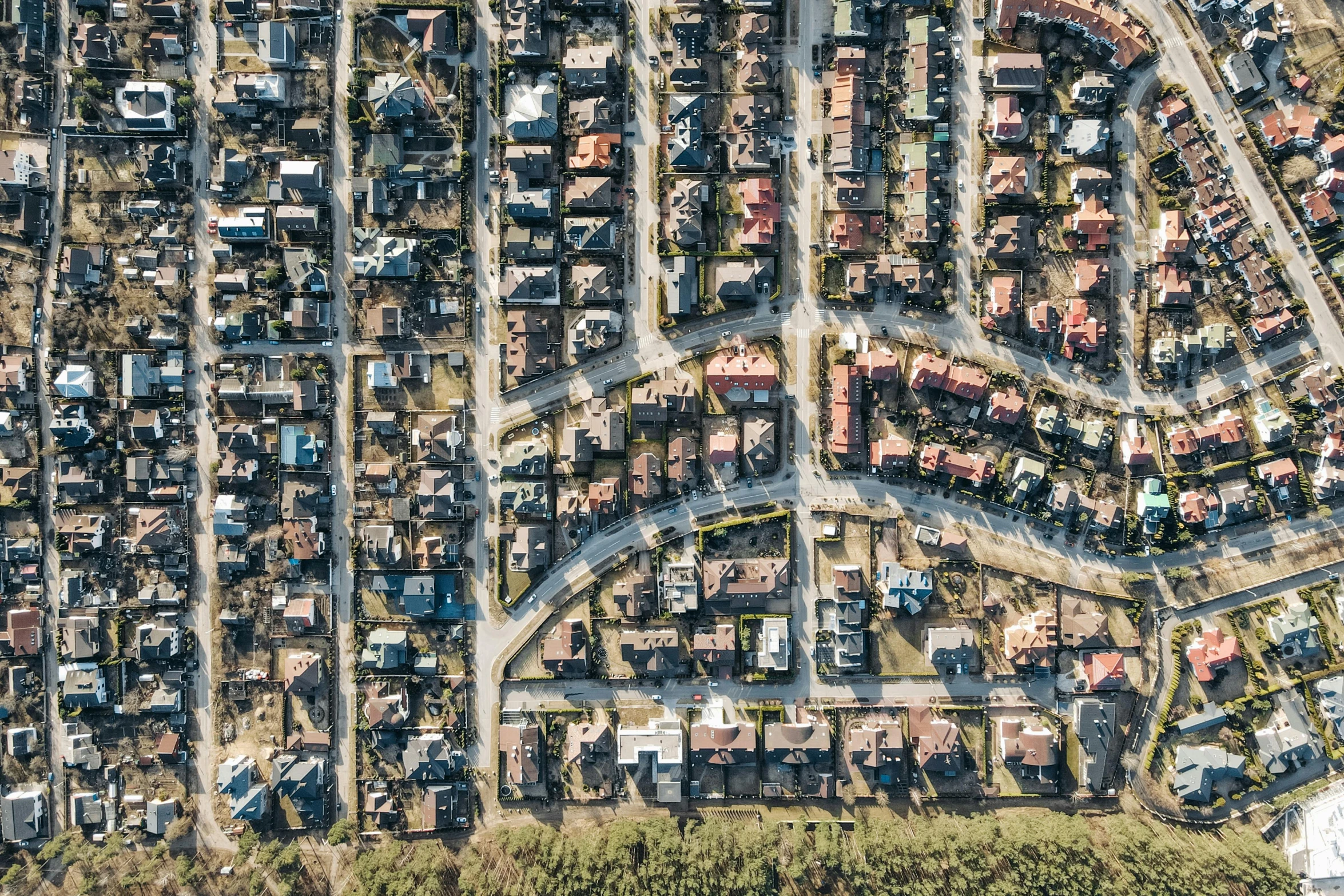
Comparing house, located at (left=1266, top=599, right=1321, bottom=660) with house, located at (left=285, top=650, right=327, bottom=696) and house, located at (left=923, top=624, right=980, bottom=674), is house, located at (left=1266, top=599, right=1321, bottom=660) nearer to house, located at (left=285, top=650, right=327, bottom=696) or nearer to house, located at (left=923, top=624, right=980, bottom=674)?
house, located at (left=923, top=624, right=980, bottom=674)

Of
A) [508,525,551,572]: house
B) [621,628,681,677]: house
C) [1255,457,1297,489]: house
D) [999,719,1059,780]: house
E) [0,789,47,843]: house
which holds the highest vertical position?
[1255,457,1297,489]: house

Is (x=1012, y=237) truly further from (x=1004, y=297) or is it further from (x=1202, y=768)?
(x=1202, y=768)

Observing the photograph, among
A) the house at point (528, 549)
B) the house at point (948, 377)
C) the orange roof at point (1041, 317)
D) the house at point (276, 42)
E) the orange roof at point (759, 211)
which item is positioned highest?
the house at point (276, 42)

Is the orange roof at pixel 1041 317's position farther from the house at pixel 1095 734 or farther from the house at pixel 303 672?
the house at pixel 303 672

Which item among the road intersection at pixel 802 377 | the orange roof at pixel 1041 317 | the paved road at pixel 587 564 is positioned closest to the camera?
the orange roof at pixel 1041 317

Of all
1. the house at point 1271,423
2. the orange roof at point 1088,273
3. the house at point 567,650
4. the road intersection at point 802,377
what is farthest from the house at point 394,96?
the house at point 1271,423

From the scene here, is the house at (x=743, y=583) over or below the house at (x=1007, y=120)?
below

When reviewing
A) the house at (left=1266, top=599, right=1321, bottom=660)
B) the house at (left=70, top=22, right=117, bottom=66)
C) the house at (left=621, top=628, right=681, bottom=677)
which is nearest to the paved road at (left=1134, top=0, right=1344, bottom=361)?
the house at (left=1266, top=599, right=1321, bottom=660)

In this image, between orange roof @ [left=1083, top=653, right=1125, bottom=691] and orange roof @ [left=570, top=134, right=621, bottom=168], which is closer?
orange roof @ [left=1083, top=653, right=1125, bottom=691]

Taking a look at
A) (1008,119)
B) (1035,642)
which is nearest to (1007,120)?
(1008,119)

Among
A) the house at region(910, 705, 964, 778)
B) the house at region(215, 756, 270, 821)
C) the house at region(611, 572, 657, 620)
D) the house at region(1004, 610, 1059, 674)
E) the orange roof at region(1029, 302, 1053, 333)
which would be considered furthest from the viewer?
the house at region(611, 572, 657, 620)

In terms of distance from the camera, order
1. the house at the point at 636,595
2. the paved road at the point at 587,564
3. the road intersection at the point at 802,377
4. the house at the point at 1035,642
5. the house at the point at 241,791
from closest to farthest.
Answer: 1. the house at the point at 1035,642
2. the house at the point at 241,791
3. the house at the point at 636,595
4. the road intersection at the point at 802,377
5. the paved road at the point at 587,564
